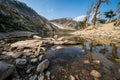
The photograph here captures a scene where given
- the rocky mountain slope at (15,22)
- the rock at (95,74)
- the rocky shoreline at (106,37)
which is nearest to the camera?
the rock at (95,74)

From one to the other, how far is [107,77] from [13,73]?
12.4 feet

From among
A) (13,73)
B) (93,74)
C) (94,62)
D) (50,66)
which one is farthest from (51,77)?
(94,62)

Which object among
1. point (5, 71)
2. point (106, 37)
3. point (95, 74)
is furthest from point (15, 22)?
point (95, 74)

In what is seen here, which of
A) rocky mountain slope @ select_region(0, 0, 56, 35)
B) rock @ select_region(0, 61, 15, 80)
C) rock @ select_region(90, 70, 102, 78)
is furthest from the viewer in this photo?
rocky mountain slope @ select_region(0, 0, 56, 35)

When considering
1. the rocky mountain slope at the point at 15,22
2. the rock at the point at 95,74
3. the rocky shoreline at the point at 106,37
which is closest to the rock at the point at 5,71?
the rock at the point at 95,74

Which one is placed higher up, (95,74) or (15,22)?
(15,22)

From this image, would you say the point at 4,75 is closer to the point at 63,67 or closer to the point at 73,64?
the point at 63,67

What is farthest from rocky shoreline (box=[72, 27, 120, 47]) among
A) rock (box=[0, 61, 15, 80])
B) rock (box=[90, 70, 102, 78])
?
rock (box=[0, 61, 15, 80])

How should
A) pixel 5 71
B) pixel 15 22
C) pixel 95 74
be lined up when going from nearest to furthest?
pixel 5 71 < pixel 95 74 < pixel 15 22

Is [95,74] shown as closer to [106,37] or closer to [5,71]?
[5,71]

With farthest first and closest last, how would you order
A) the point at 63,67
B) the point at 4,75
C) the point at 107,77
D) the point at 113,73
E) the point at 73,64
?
the point at 73,64 < the point at 63,67 < the point at 113,73 < the point at 107,77 < the point at 4,75

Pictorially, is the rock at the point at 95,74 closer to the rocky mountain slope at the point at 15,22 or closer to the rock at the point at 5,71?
the rock at the point at 5,71

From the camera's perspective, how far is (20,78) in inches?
175

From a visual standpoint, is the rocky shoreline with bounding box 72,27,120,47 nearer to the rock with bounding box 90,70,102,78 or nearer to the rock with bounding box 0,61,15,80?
the rock with bounding box 90,70,102,78
